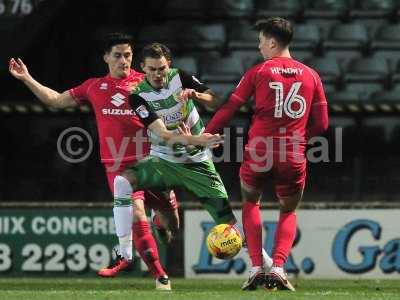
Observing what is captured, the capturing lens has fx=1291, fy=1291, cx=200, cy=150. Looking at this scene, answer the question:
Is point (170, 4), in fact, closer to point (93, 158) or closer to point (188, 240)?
point (93, 158)

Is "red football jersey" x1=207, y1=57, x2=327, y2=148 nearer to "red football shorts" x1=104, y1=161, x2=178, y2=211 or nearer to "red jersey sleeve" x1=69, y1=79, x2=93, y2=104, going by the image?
"red football shorts" x1=104, y1=161, x2=178, y2=211

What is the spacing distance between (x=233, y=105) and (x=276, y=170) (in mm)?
573

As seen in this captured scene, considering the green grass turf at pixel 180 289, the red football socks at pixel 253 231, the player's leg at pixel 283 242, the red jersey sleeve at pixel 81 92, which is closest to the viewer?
the green grass turf at pixel 180 289

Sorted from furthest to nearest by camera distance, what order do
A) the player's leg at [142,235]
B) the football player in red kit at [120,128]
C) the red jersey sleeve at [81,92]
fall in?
the red jersey sleeve at [81,92] < the football player in red kit at [120,128] < the player's leg at [142,235]

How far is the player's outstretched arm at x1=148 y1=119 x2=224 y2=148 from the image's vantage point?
8567mm

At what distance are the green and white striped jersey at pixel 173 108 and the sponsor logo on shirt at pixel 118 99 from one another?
0.57m

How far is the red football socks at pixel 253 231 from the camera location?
9.23 meters

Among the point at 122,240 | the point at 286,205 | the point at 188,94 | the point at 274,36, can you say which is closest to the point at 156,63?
the point at 188,94

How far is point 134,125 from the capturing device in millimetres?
10109

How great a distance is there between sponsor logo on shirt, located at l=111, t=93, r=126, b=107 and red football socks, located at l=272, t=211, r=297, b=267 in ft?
5.44

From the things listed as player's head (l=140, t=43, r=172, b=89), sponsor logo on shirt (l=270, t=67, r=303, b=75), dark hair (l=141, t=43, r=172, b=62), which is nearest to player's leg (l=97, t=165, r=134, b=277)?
player's head (l=140, t=43, r=172, b=89)

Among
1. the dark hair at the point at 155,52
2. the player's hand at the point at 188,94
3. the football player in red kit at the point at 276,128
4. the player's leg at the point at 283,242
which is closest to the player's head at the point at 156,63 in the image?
the dark hair at the point at 155,52

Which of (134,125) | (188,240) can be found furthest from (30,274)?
(134,125)

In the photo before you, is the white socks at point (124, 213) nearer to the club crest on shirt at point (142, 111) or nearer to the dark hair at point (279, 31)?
the club crest on shirt at point (142, 111)
